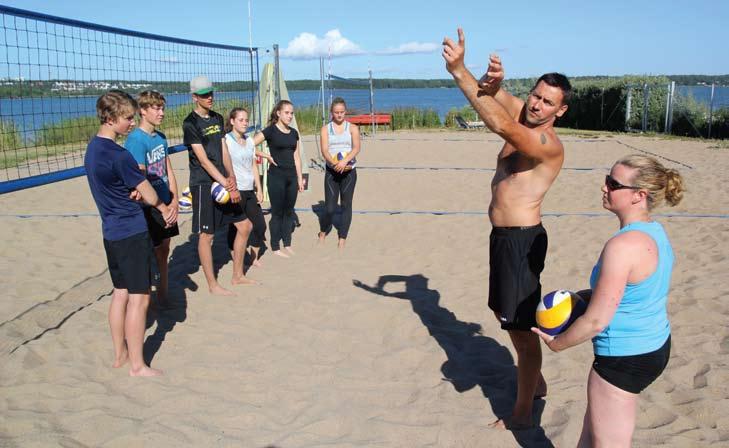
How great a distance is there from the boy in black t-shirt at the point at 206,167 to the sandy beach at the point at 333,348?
49 cm

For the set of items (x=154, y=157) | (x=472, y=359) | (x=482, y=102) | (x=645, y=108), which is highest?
(x=645, y=108)

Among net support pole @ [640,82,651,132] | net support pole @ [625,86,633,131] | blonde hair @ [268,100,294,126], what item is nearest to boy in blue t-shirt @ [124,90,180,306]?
blonde hair @ [268,100,294,126]

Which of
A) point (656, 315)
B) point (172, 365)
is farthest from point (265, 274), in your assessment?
point (656, 315)

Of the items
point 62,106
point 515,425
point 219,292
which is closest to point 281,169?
point 219,292

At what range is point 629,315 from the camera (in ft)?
6.71

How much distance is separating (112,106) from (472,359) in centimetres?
268

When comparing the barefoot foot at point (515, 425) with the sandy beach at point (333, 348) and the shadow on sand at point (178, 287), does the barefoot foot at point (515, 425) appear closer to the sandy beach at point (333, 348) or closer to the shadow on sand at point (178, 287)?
the sandy beach at point (333, 348)

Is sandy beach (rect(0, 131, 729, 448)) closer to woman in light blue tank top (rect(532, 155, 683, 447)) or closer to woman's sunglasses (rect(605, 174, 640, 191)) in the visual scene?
woman in light blue tank top (rect(532, 155, 683, 447))

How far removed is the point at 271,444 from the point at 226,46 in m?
5.92

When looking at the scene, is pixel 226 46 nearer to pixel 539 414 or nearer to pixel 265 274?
pixel 265 274

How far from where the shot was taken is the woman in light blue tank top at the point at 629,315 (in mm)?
1977

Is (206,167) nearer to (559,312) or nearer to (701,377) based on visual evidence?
(559,312)

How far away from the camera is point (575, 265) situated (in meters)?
5.69

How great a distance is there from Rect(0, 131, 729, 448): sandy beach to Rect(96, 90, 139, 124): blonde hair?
5.09 ft
